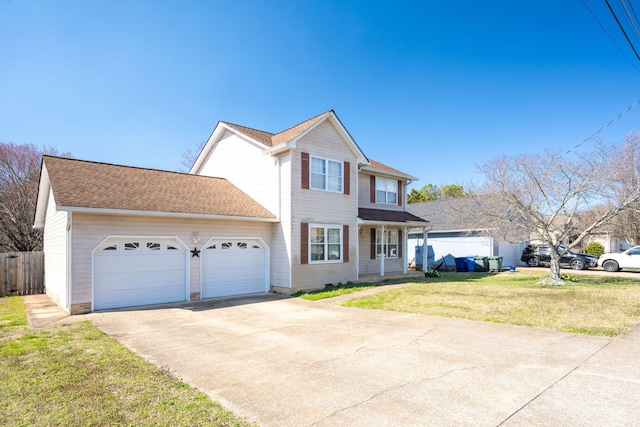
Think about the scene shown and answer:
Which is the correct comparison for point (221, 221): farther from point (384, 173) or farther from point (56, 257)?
point (384, 173)

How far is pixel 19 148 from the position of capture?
23.0 meters

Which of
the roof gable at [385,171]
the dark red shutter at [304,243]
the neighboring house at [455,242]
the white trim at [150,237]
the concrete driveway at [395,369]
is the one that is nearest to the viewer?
the concrete driveway at [395,369]

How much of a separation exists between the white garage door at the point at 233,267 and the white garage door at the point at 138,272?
0.95 metres

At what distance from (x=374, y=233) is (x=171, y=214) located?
10.8 metres

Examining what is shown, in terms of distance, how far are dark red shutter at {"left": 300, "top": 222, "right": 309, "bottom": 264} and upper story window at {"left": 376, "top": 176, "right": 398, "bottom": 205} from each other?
6.12 metres

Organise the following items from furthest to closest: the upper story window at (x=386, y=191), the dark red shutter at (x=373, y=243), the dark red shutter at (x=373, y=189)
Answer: the upper story window at (x=386, y=191)
the dark red shutter at (x=373, y=243)
the dark red shutter at (x=373, y=189)

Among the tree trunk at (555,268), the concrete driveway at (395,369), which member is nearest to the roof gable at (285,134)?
the concrete driveway at (395,369)

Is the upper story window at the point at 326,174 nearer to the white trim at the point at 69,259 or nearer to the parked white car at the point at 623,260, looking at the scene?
the white trim at the point at 69,259

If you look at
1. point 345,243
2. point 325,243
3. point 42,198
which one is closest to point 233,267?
point 325,243

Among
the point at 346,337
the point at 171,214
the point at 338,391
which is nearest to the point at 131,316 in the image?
the point at 171,214

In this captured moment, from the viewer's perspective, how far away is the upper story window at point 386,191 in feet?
64.0

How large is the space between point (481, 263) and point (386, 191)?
30.0ft

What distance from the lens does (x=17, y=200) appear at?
21.1 metres

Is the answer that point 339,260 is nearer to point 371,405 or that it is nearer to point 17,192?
point 371,405
